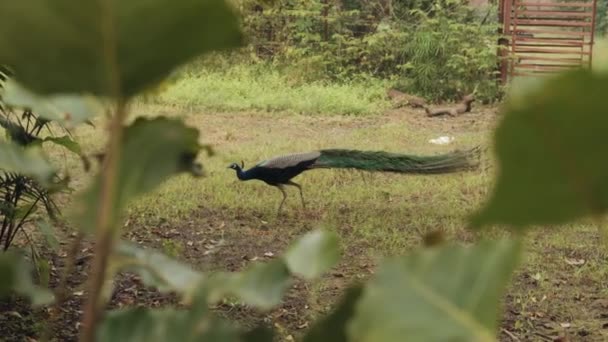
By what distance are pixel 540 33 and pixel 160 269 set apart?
27.1ft

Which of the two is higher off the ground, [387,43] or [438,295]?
[438,295]

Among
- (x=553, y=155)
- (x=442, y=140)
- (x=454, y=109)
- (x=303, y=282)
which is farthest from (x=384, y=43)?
(x=553, y=155)

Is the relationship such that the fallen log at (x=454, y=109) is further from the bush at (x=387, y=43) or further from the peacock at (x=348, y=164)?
the peacock at (x=348, y=164)

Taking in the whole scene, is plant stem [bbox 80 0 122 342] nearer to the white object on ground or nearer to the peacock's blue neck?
the peacock's blue neck

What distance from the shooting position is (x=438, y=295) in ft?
0.65

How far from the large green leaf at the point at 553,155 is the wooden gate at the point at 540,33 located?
25.3ft

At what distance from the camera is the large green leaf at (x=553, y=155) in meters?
0.18

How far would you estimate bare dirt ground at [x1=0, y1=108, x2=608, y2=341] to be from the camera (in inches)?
112

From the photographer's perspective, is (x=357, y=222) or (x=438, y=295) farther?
(x=357, y=222)

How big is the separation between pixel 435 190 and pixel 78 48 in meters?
4.49

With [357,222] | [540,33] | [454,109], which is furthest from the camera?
[540,33]

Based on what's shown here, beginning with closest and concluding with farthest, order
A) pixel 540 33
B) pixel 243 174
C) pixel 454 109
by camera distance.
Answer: pixel 243 174 < pixel 454 109 < pixel 540 33

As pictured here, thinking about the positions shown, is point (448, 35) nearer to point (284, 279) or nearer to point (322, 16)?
point (322, 16)

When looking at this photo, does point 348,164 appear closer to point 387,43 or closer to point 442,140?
point 442,140
